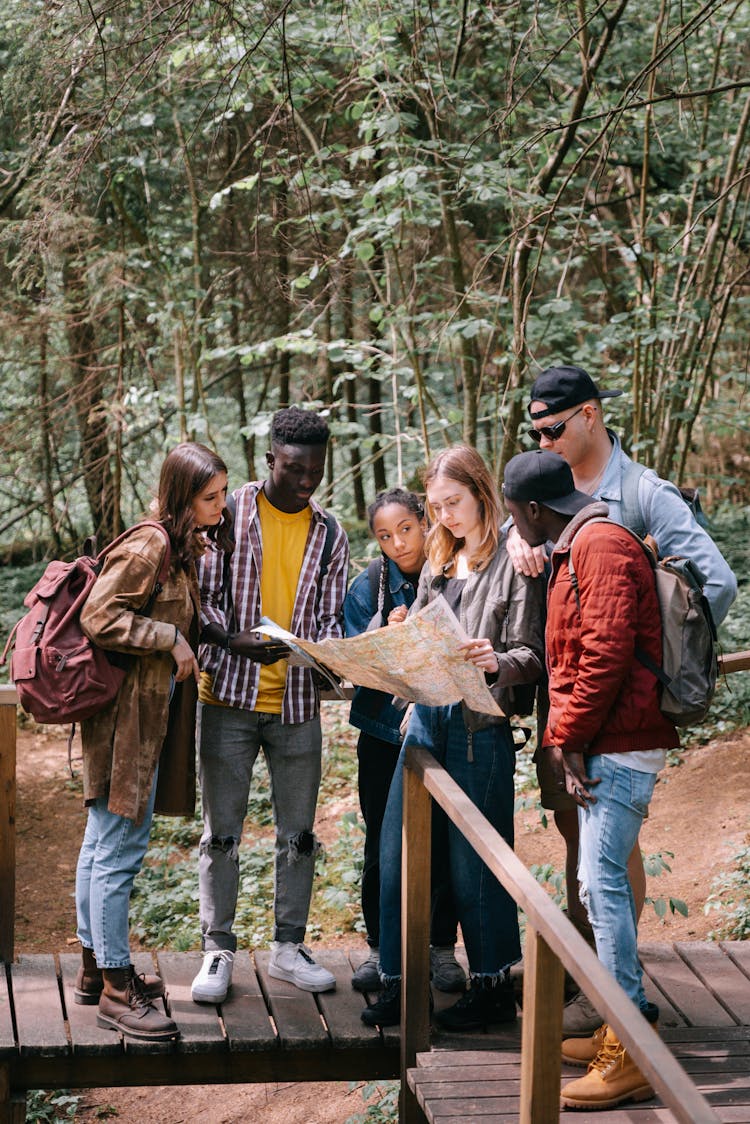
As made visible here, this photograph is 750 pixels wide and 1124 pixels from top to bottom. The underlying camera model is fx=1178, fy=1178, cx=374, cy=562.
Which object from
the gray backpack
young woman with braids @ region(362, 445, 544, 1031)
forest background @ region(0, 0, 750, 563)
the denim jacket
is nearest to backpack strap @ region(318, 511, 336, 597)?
the denim jacket

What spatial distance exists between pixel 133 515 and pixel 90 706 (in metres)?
10.5

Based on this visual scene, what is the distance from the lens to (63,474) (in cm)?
1232

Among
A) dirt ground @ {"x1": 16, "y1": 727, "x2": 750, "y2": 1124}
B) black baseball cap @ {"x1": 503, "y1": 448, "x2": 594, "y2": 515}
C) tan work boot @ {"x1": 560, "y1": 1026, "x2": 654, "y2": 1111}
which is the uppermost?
black baseball cap @ {"x1": 503, "y1": 448, "x2": 594, "y2": 515}

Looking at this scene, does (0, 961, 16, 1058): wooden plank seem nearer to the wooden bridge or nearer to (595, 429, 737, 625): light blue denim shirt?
the wooden bridge

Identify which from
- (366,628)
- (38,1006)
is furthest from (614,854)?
(38,1006)

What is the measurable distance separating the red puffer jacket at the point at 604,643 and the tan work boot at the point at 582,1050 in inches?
38.8

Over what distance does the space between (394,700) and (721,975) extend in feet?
5.36

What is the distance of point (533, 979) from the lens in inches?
108

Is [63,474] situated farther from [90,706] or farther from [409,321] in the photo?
[90,706]

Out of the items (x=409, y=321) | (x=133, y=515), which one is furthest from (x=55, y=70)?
(x=133, y=515)

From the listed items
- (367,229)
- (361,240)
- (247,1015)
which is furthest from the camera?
(361,240)

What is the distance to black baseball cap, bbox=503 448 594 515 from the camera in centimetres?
329

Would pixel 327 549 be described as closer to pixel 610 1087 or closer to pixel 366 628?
pixel 366 628

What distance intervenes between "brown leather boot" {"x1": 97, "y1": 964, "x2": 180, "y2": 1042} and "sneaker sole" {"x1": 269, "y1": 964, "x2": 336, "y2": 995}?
1.63 feet
